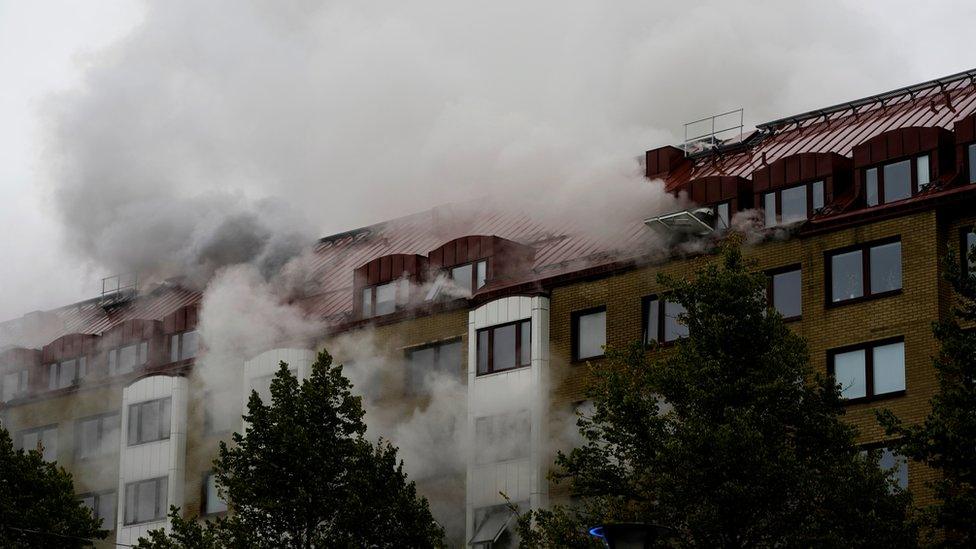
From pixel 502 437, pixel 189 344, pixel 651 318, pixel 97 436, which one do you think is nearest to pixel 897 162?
pixel 651 318

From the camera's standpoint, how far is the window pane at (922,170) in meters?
50.5

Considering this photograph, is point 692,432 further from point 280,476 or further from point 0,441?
point 0,441

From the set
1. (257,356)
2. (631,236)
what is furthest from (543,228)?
(257,356)

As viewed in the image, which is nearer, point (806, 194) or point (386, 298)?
point (806, 194)

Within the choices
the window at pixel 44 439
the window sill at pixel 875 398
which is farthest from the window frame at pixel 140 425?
the window sill at pixel 875 398

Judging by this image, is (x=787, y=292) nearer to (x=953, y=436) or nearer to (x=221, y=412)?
(x=953, y=436)

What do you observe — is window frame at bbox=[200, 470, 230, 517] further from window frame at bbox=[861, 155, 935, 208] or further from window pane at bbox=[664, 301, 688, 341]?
window frame at bbox=[861, 155, 935, 208]

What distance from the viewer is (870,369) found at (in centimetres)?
4944

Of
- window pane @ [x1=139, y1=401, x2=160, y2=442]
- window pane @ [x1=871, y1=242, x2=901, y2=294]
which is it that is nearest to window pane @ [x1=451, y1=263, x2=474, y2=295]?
window pane @ [x1=139, y1=401, x2=160, y2=442]

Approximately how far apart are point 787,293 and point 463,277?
12.6m

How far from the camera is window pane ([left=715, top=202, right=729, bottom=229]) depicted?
180 ft

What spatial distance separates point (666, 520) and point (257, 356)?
25.8 metres

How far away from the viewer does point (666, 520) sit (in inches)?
1645

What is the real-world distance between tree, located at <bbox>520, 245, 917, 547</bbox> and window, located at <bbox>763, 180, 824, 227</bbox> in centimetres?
895
